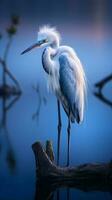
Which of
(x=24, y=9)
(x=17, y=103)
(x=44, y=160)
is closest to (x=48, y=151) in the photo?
(x=44, y=160)

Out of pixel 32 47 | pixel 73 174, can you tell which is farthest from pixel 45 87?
pixel 73 174

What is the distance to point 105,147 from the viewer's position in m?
4.03

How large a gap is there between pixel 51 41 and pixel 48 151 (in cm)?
81

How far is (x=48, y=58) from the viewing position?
396 cm

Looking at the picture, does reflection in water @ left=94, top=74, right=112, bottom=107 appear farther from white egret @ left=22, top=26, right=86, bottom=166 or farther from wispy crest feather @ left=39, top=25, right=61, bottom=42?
wispy crest feather @ left=39, top=25, right=61, bottom=42

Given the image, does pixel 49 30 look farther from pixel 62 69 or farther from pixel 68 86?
pixel 68 86

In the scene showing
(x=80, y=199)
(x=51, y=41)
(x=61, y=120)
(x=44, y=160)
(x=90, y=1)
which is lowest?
(x=80, y=199)

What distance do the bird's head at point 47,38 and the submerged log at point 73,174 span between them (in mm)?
736

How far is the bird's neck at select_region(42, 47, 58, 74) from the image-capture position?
13.0 ft

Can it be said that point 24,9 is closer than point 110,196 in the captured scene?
No

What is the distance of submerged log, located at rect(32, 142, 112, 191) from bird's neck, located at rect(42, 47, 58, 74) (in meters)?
0.57

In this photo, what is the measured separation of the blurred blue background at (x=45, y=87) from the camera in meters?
3.99

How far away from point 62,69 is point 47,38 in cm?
26

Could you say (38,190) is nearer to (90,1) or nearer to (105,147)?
(105,147)
